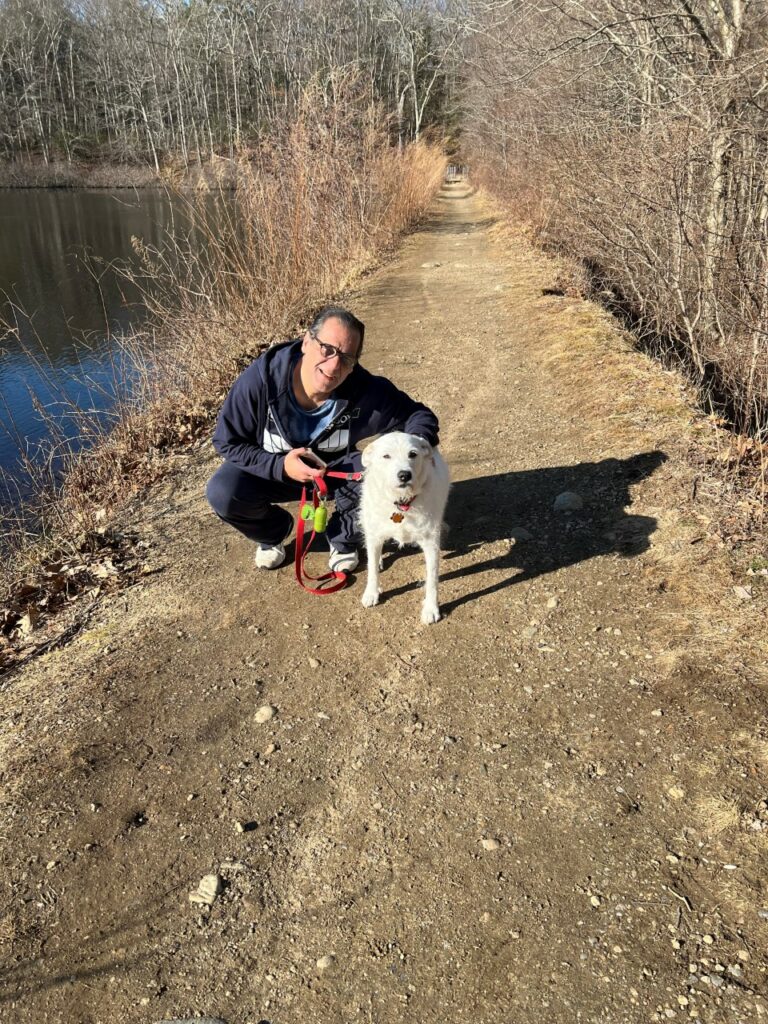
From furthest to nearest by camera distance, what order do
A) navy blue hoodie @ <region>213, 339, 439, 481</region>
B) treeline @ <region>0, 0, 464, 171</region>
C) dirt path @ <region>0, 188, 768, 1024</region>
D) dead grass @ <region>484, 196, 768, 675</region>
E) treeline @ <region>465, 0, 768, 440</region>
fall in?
treeline @ <region>0, 0, 464, 171</region>, treeline @ <region>465, 0, 768, 440</region>, navy blue hoodie @ <region>213, 339, 439, 481</region>, dead grass @ <region>484, 196, 768, 675</region>, dirt path @ <region>0, 188, 768, 1024</region>

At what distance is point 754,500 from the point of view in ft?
12.0

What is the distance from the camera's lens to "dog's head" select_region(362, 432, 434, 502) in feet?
9.29

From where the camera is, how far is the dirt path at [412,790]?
5.97 feet

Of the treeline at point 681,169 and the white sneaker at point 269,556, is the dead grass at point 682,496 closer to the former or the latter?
the treeline at point 681,169

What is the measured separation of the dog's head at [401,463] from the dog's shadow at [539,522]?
0.83 metres

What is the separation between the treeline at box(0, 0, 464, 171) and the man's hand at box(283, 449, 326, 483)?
1435 inches

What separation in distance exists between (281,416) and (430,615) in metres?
1.33

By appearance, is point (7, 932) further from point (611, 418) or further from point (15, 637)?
point (611, 418)

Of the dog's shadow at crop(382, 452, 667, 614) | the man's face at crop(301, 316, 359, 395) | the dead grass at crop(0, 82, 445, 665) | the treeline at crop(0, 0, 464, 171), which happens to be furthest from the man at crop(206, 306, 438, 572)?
the treeline at crop(0, 0, 464, 171)

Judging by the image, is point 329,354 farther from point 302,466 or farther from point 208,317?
point 208,317

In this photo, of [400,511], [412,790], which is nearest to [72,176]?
A: [400,511]

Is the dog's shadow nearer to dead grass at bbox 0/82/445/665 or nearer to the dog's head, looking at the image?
the dog's head

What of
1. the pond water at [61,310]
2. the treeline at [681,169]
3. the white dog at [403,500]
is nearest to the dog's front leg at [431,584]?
the white dog at [403,500]

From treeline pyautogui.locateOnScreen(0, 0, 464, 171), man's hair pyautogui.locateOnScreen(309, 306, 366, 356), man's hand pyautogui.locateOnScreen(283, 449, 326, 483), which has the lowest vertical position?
A: man's hand pyautogui.locateOnScreen(283, 449, 326, 483)
